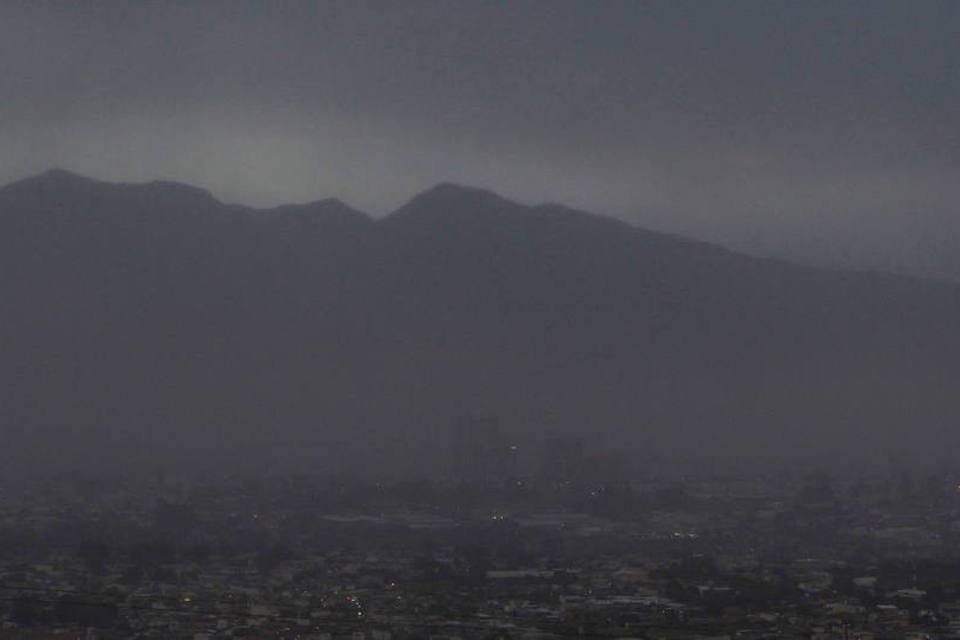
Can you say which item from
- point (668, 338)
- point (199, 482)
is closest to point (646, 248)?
point (668, 338)

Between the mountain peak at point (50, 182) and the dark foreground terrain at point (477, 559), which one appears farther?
the mountain peak at point (50, 182)

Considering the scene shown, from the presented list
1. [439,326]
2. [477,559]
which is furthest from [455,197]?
[477,559]

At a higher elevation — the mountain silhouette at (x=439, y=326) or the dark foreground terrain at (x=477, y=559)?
Answer: the mountain silhouette at (x=439, y=326)

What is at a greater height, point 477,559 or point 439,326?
point 439,326

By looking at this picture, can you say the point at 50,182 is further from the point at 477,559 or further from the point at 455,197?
the point at 477,559

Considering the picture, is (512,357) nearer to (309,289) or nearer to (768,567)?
(309,289)

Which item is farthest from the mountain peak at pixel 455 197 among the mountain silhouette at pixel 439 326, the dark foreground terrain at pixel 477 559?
the dark foreground terrain at pixel 477 559

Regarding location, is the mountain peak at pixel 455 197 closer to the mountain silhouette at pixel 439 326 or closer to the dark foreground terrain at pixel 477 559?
the mountain silhouette at pixel 439 326
